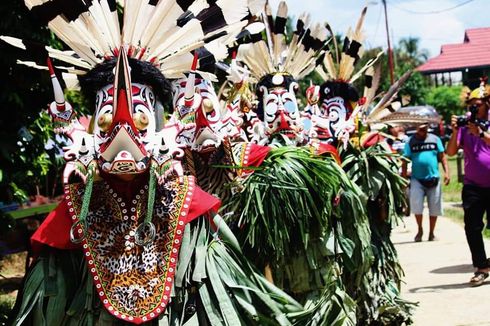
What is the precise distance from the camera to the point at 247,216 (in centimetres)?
472

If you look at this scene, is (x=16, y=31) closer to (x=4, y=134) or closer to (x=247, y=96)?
(x=4, y=134)

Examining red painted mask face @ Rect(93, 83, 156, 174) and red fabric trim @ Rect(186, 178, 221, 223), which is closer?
red painted mask face @ Rect(93, 83, 156, 174)

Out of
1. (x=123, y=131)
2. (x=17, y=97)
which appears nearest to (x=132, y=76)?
(x=123, y=131)

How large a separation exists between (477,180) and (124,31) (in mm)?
5056

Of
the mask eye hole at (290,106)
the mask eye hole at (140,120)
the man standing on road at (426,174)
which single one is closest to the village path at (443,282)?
the man standing on road at (426,174)

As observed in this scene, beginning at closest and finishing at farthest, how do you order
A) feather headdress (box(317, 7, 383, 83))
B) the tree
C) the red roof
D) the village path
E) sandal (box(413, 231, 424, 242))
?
1. the tree
2. the village path
3. feather headdress (box(317, 7, 383, 83))
4. sandal (box(413, 231, 424, 242))
5. the red roof

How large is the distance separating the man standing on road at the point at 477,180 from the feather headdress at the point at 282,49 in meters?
1.84

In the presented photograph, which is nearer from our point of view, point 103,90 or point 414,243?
point 103,90

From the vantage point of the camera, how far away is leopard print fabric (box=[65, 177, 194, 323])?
320cm

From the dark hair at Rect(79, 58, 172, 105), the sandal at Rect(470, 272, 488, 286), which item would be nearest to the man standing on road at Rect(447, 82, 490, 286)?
the sandal at Rect(470, 272, 488, 286)

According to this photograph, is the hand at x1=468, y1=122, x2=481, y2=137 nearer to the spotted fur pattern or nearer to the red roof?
the spotted fur pattern

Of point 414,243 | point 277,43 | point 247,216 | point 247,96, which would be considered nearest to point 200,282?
point 247,216

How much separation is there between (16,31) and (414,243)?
753 centimetres

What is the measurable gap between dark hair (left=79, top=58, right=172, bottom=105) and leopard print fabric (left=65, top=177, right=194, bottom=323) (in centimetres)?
43
